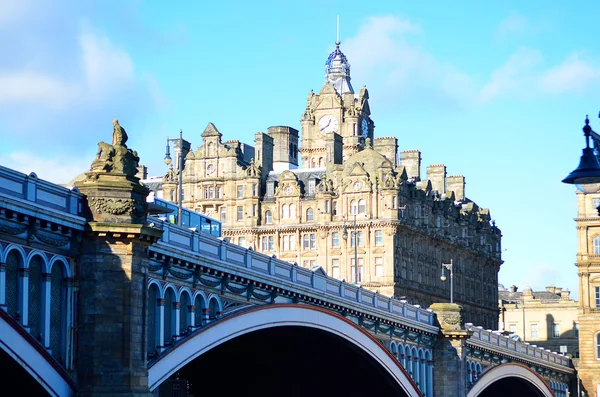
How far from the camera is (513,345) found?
10100cm

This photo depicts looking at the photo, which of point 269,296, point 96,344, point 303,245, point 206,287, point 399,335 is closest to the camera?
point 96,344

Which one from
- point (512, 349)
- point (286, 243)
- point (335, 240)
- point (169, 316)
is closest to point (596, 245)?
point (335, 240)

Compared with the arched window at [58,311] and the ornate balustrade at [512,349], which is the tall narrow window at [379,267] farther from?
the arched window at [58,311]

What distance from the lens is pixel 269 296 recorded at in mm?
52750

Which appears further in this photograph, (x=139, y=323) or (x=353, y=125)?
(x=353, y=125)

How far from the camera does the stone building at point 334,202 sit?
117250 millimetres

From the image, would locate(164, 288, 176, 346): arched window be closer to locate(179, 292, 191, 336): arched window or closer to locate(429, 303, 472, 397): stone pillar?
locate(179, 292, 191, 336): arched window

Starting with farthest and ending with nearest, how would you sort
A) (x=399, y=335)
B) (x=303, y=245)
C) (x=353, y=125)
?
(x=353, y=125), (x=303, y=245), (x=399, y=335)

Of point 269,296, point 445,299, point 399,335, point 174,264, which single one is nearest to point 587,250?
point 445,299

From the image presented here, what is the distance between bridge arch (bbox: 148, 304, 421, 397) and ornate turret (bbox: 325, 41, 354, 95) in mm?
83568

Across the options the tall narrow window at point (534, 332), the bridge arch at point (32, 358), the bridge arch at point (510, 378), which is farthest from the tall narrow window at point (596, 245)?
the bridge arch at point (32, 358)

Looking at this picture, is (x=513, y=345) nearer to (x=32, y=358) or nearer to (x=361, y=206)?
(x=361, y=206)

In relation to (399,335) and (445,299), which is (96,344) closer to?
(399,335)

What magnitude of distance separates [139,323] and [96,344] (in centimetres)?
163
